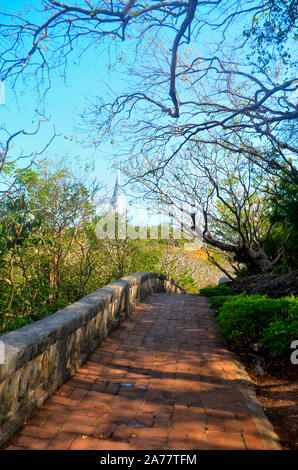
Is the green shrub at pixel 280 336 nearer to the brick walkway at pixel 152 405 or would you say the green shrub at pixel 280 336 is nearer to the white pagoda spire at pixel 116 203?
the brick walkway at pixel 152 405

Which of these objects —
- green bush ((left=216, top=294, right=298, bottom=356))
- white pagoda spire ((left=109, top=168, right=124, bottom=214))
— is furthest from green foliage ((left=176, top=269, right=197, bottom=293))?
green bush ((left=216, top=294, right=298, bottom=356))

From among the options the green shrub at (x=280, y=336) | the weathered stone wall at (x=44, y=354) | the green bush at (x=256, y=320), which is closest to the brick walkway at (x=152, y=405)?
the weathered stone wall at (x=44, y=354)

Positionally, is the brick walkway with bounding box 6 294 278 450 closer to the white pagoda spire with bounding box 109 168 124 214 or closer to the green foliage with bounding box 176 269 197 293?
the white pagoda spire with bounding box 109 168 124 214

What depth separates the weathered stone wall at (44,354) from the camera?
2.58 m

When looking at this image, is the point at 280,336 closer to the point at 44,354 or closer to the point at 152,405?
the point at 152,405

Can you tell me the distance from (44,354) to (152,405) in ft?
3.85

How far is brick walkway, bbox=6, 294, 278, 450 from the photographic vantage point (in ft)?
8.41

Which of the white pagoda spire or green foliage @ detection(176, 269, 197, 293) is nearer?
the white pagoda spire

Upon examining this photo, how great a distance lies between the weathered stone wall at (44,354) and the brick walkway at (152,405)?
0.12 m

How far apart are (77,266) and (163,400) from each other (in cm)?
1174

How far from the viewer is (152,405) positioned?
3215 mm

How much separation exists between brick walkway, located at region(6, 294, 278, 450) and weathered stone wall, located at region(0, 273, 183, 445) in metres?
0.12

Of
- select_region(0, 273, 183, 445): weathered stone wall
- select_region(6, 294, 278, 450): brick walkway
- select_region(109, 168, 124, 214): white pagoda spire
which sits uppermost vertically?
select_region(109, 168, 124, 214): white pagoda spire
